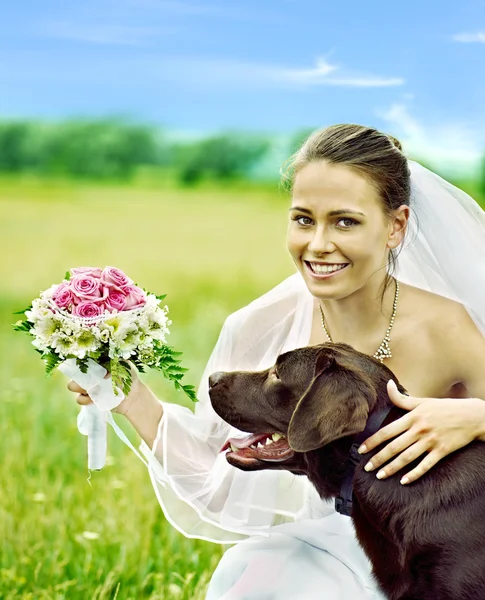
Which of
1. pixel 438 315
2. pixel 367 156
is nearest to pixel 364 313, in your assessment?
pixel 438 315

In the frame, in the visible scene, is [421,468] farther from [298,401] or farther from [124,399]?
[124,399]

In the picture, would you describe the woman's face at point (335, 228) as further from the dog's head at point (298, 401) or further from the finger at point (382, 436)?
the finger at point (382, 436)

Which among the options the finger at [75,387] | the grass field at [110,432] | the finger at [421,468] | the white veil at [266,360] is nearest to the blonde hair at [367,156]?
the white veil at [266,360]

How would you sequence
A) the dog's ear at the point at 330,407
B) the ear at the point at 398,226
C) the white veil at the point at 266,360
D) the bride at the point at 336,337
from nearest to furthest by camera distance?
the dog's ear at the point at 330,407 → the bride at the point at 336,337 → the ear at the point at 398,226 → the white veil at the point at 266,360

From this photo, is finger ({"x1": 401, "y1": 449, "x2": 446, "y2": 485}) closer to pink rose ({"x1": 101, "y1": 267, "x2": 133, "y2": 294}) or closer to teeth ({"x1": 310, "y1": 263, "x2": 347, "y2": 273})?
teeth ({"x1": 310, "y1": 263, "x2": 347, "y2": 273})

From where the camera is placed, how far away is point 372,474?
2.69m

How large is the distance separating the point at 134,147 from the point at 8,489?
1622 centimetres

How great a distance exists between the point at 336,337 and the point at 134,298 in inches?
34.5

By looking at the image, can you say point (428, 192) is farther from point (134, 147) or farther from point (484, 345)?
point (134, 147)

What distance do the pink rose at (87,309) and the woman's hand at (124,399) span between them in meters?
0.23

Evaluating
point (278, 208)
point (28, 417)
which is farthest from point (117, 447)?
point (278, 208)

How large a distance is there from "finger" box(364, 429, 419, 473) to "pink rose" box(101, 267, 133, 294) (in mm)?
954

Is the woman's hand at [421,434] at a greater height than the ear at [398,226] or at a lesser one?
lesser

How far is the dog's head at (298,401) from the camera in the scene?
260 cm
